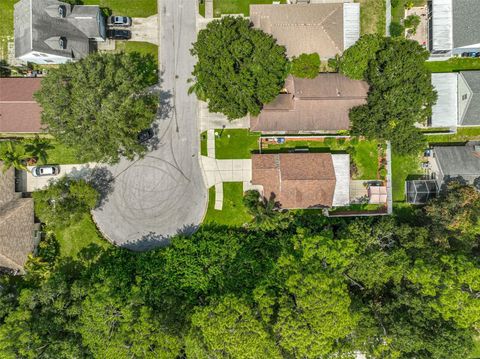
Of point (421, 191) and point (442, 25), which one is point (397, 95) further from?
point (421, 191)

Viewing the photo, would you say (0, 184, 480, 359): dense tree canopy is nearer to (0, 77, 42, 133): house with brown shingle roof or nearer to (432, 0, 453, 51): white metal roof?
(0, 77, 42, 133): house with brown shingle roof

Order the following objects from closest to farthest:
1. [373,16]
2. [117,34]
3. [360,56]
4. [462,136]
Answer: [360,56] → [117,34] → [373,16] → [462,136]

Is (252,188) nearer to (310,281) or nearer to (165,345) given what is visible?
(310,281)

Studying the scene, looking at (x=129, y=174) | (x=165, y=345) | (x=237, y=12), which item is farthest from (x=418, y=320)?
(x=237, y=12)

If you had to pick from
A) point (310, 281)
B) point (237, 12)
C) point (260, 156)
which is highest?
point (237, 12)

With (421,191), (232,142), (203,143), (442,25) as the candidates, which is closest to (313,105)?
(232,142)

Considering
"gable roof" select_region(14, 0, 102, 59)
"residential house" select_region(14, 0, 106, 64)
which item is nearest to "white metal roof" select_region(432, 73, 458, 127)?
"residential house" select_region(14, 0, 106, 64)
